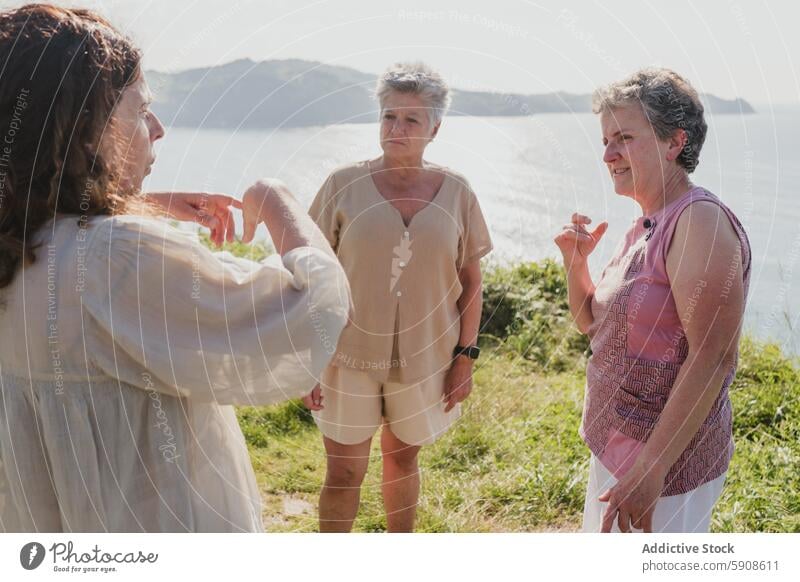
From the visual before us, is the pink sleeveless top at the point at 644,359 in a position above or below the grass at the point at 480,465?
above

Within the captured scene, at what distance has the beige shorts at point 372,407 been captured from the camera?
232 centimetres

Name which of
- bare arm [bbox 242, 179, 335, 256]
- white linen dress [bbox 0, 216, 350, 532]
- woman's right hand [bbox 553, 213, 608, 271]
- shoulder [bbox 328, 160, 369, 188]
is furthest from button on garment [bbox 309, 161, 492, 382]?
white linen dress [bbox 0, 216, 350, 532]

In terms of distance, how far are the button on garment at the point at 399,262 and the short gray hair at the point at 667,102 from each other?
65 centimetres

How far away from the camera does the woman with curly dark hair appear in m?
1.18

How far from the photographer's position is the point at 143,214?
1.29 m

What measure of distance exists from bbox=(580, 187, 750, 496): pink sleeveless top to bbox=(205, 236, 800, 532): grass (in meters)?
0.88

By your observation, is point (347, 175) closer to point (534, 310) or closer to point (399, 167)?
point (399, 167)

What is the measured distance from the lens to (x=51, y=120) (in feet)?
3.89

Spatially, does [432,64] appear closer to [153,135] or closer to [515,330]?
[153,135]

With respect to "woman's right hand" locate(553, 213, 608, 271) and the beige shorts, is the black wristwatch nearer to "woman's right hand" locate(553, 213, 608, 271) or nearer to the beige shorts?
the beige shorts

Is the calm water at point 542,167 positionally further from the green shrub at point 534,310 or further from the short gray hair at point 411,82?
the green shrub at point 534,310

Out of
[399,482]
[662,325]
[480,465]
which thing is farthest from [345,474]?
[662,325]
